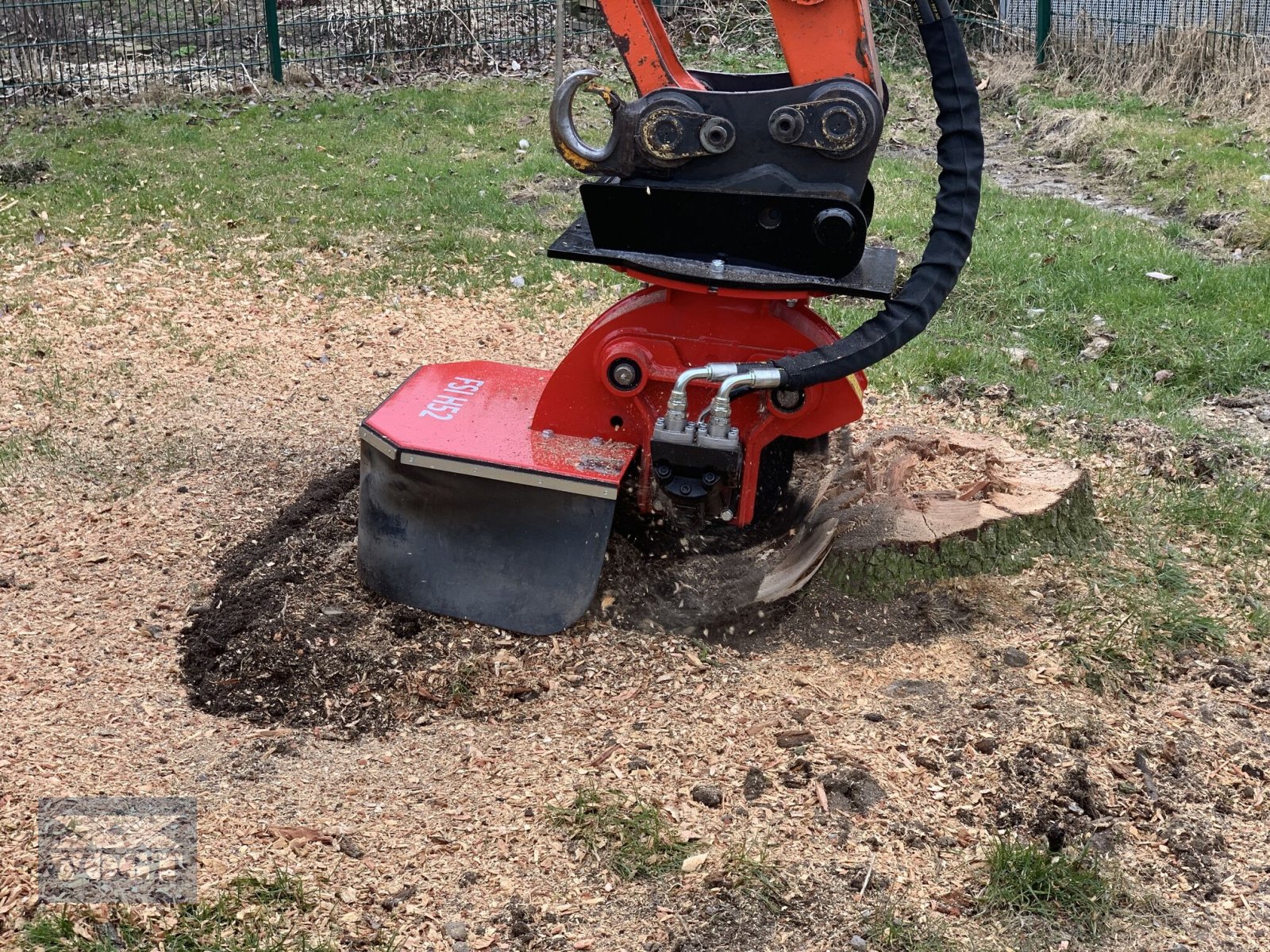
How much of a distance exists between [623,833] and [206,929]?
2.98ft

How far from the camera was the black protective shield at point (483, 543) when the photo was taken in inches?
140

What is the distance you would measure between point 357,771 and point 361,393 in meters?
2.45

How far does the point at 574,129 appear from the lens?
10.6ft

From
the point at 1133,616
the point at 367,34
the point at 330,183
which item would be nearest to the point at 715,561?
the point at 1133,616

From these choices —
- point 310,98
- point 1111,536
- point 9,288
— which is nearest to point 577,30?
point 310,98

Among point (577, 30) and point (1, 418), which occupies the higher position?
point (577, 30)

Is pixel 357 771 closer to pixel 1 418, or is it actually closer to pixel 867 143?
pixel 867 143

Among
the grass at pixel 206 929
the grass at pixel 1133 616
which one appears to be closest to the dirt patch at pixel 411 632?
the grass at pixel 1133 616

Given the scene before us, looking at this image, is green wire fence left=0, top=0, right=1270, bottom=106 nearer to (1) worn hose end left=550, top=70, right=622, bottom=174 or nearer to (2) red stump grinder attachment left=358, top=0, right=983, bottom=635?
(2) red stump grinder attachment left=358, top=0, right=983, bottom=635

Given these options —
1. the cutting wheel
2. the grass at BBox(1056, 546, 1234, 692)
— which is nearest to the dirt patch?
the cutting wheel

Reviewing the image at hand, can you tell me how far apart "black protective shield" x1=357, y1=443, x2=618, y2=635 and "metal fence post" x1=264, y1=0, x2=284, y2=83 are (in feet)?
24.5

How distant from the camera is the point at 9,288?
6.07m

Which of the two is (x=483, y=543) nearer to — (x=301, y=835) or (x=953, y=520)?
(x=301, y=835)

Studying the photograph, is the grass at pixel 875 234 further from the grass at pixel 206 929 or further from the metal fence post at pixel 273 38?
the grass at pixel 206 929
